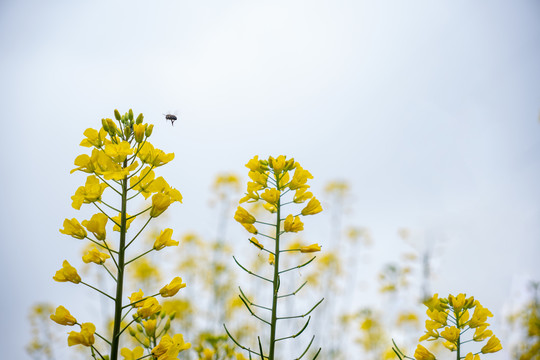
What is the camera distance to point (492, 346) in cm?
245

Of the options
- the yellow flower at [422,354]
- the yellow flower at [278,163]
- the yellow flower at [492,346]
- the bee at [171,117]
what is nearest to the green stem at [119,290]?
the yellow flower at [278,163]

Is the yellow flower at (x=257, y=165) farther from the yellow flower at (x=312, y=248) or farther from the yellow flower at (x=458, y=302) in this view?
the yellow flower at (x=458, y=302)

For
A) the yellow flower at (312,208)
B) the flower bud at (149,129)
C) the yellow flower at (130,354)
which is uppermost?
the flower bud at (149,129)

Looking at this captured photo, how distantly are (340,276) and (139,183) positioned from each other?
7990 millimetres

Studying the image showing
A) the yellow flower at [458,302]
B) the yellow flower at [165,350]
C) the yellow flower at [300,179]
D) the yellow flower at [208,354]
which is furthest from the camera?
the yellow flower at [208,354]

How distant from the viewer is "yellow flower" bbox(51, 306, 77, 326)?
1.97 metres

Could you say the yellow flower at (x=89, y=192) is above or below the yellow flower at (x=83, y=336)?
above

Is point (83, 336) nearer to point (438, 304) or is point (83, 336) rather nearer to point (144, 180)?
point (144, 180)

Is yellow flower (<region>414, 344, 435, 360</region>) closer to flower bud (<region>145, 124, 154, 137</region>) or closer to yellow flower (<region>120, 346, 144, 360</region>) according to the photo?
yellow flower (<region>120, 346, 144, 360</region>)

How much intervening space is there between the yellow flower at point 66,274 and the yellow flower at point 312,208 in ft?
4.43

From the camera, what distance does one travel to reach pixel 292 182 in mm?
2520

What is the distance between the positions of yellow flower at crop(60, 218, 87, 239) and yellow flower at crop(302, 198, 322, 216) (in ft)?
4.24

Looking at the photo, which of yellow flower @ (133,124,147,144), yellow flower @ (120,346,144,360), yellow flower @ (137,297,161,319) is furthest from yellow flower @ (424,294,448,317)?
yellow flower @ (133,124,147,144)

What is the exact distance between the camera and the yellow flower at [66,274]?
205cm
